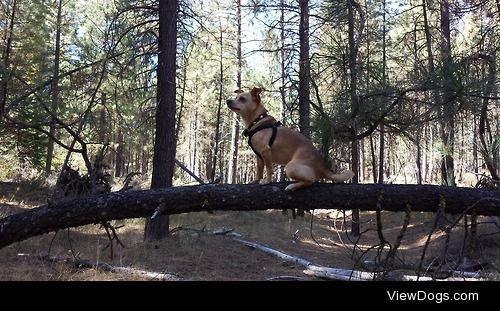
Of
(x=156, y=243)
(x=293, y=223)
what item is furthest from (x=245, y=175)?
(x=156, y=243)

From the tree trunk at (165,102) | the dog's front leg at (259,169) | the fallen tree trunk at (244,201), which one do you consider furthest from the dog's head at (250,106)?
the tree trunk at (165,102)

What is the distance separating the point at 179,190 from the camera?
4.10 m

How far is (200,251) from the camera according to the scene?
969 centimetres

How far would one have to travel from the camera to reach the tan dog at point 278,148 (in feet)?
13.6

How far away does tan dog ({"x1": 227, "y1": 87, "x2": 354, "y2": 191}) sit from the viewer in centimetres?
416

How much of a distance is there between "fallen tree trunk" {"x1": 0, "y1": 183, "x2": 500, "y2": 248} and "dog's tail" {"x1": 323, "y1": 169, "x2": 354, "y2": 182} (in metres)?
0.30

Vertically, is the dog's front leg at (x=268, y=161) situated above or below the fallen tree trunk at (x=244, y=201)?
above

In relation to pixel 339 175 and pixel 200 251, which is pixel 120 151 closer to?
pixel 200 251

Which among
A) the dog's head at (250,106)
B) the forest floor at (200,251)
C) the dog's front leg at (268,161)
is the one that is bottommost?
the forest floor at (200,251)
